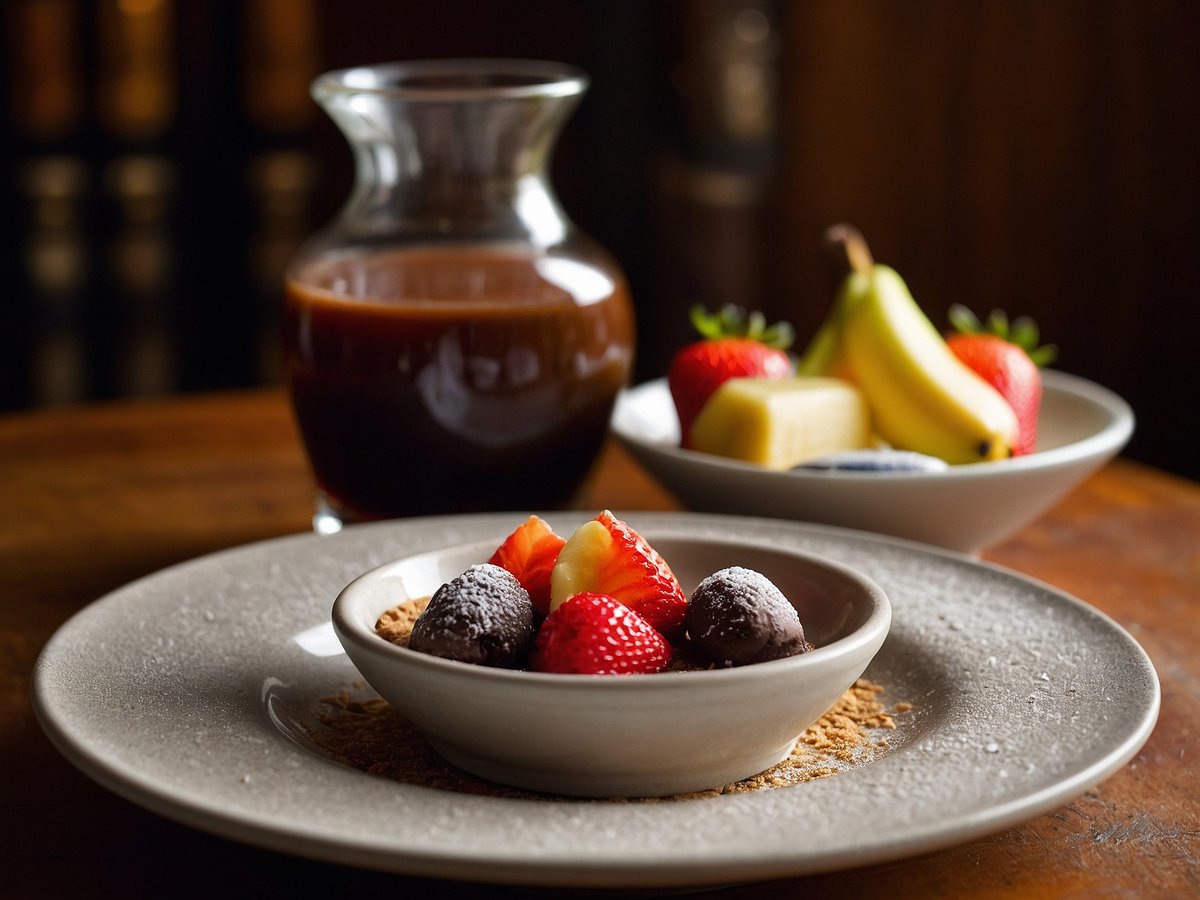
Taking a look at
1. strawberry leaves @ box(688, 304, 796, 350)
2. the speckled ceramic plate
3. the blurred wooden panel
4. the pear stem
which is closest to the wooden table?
the speckled ceramic plate

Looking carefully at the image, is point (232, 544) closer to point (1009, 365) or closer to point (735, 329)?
point (735, 329)

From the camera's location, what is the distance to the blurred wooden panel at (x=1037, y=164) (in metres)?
1.95

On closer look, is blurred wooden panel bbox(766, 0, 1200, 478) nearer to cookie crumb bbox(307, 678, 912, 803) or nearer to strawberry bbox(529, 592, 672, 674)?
cookie crumb bbox(307, 678, 912, 803)

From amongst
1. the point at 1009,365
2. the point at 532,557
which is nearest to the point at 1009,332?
the point at 1009,365

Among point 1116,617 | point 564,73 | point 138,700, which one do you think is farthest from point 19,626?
point 1116,617

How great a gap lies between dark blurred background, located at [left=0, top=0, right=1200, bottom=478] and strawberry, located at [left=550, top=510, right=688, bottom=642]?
1503 millimetres

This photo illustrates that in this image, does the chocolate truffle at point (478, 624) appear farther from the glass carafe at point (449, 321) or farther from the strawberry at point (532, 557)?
the glass carafe at point (449, 321)

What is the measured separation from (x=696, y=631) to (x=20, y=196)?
6.38ft

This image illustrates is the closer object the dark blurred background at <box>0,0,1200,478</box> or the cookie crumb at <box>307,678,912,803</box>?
the cookie crumb at <box>307,678,912,803</box>

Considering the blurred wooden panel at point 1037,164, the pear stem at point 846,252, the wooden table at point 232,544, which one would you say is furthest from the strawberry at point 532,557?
the blurred wooden panel at point 1037,164

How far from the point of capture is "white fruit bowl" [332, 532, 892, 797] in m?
0.54

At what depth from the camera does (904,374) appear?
1077 millimetres

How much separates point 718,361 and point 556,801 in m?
0.56

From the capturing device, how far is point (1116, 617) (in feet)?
3.01
